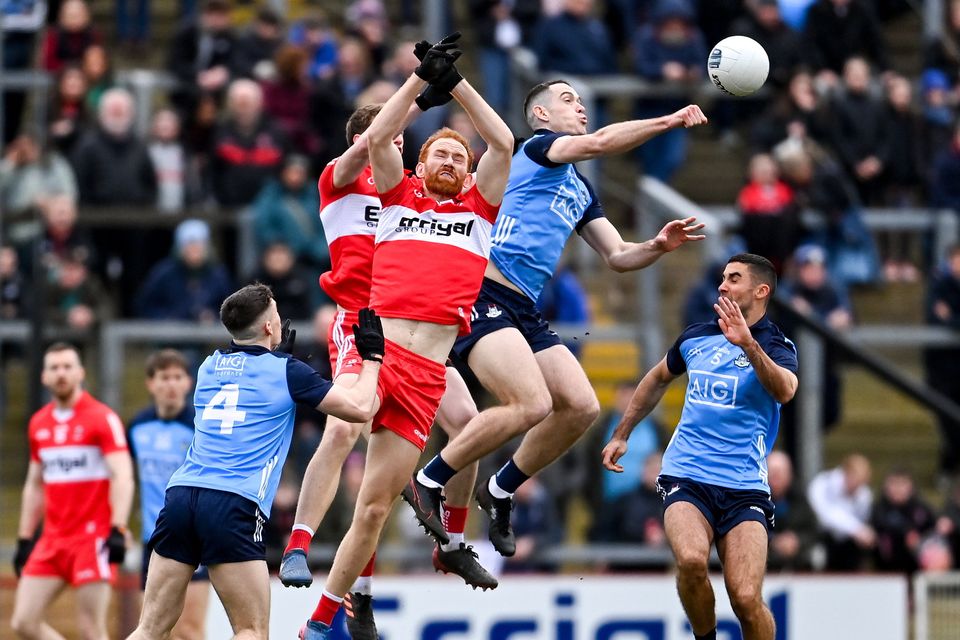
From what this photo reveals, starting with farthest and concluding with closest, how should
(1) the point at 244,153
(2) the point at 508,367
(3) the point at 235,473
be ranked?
(1) the point at 244,153 → (2) the point at 508,367 → (3) the point at 235,473

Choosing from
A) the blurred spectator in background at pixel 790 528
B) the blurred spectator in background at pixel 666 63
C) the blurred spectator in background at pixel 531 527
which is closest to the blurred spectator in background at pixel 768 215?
the blurred spectator in background at pixel 666 63

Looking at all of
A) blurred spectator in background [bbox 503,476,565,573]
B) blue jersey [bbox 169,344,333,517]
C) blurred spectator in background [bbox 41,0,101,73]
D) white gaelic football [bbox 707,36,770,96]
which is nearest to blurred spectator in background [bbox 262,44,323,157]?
blurred spectator in background [bbox 41,0,101,73]

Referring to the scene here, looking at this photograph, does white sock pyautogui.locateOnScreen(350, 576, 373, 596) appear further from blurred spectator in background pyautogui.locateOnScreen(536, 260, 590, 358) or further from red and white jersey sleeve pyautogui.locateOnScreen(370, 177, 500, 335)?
blurred spectator in background pyautogui.locateOnScreen(536, 260, 590, 358)

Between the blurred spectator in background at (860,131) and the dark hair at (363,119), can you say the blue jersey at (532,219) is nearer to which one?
the dark hair at (363,119)

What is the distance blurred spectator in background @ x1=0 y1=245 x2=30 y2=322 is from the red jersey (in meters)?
2.04

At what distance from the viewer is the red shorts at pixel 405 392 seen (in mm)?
11477

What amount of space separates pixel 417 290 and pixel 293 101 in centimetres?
697

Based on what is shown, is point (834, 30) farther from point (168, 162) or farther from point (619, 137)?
point (619, 137)

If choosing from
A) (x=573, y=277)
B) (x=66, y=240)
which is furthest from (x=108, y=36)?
(x=573, y=277)

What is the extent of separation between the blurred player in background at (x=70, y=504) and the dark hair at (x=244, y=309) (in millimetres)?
3469

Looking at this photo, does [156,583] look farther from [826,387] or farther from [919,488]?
[919,488]

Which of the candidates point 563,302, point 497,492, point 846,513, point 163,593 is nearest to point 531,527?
point 563,302

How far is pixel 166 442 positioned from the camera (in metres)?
14.6

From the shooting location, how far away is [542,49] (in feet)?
63.6
